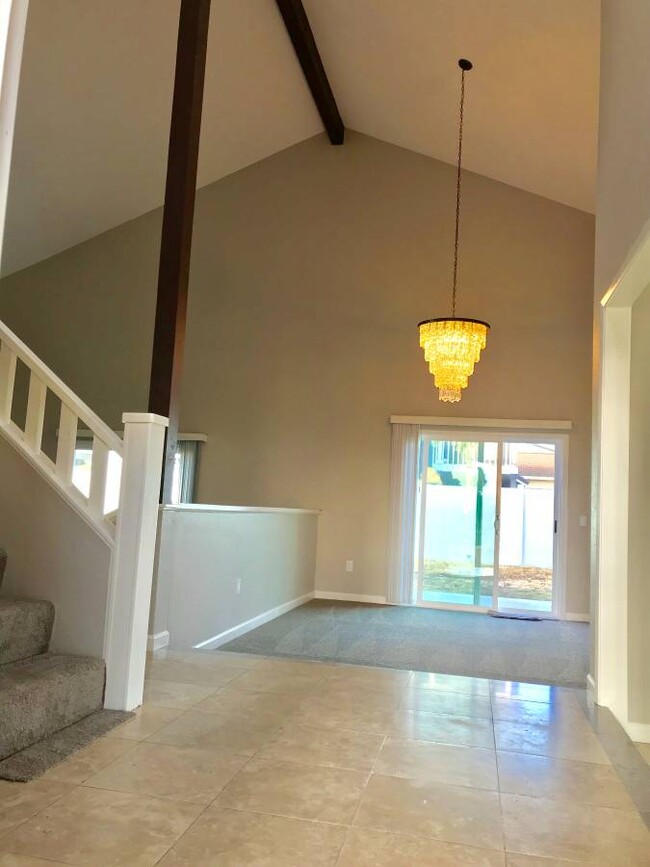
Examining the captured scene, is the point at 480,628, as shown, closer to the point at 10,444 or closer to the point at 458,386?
the point at 458,386

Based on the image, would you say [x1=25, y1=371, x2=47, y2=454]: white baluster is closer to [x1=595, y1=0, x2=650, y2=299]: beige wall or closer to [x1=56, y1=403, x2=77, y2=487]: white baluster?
[x1=56, y1=403, x2=77, y2=487]: white baluster

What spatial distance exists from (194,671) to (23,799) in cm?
144

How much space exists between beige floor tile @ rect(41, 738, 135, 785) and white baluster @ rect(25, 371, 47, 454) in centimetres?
129

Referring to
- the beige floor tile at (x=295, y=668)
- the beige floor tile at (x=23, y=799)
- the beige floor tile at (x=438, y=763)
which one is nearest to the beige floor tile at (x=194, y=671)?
the beige floor tile at (x=295, y=668)

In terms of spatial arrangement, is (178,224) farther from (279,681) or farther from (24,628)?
(279,681)

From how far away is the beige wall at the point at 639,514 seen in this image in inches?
125

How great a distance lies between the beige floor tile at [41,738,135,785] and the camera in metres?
2.06

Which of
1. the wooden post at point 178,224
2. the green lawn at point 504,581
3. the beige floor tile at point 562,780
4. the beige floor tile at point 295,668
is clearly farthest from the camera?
the green lawn at point 504,581

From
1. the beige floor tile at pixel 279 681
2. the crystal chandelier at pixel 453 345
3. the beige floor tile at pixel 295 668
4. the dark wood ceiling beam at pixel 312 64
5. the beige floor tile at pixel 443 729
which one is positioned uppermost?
the dark wood ceiling beam at pixel 312 64

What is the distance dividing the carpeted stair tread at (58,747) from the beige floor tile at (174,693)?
0.21 metres

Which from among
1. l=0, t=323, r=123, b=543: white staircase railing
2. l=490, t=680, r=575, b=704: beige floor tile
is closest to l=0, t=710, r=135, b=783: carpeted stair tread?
l=0, t=323, r=123, b=543: white staircase railing

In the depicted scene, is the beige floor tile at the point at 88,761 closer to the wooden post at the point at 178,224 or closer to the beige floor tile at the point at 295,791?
the beige floor tile at the point at 295,791

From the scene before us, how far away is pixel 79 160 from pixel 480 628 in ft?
19.6

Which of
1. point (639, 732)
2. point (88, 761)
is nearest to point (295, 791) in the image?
point (88, 761)
